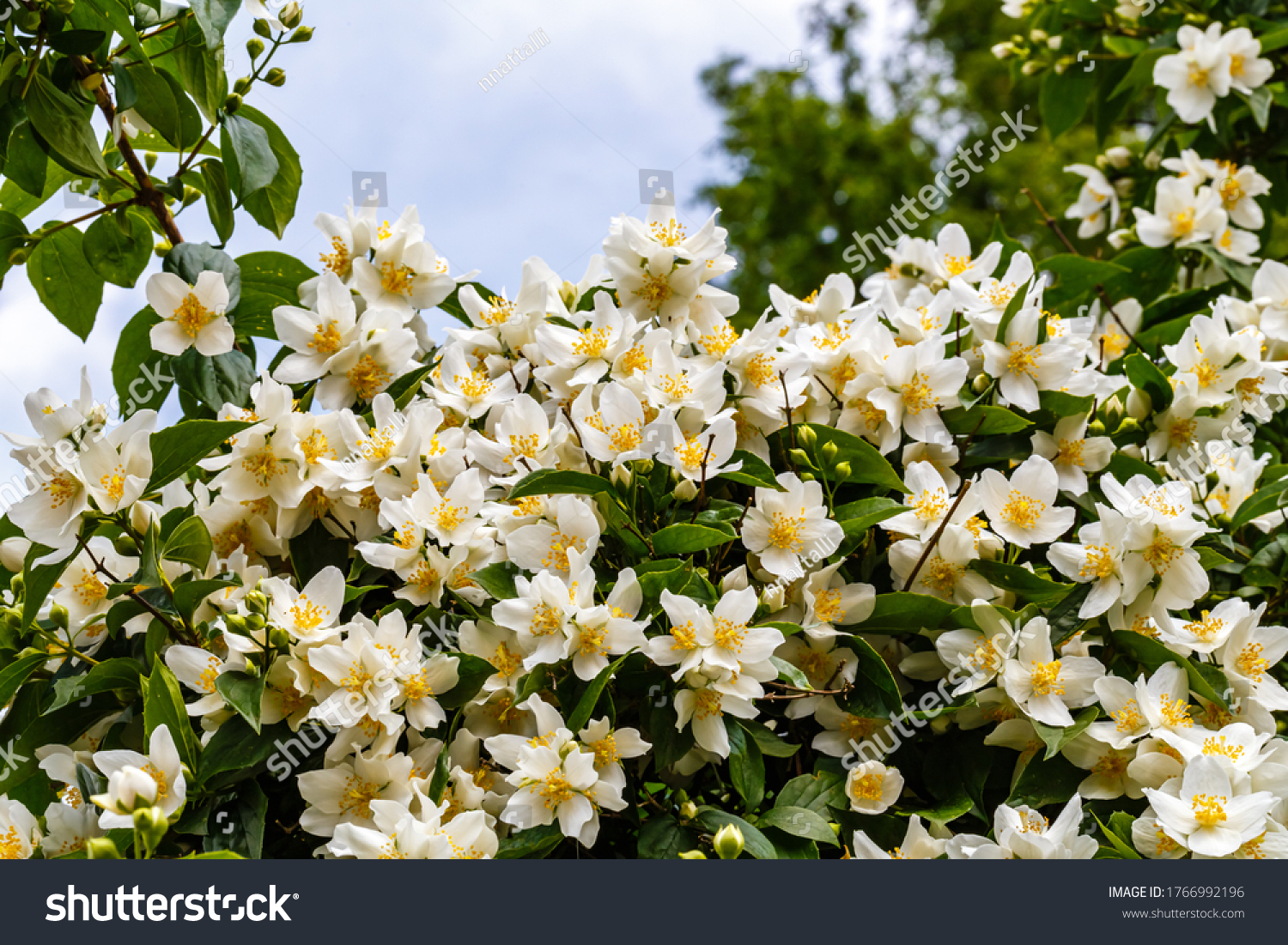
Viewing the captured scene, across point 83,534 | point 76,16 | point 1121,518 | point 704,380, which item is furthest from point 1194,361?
point 76,16

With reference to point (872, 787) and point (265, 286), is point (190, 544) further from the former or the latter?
point (872, 787)

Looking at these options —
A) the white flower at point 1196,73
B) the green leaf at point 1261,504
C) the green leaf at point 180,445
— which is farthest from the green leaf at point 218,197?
the white flower at point 1196,73

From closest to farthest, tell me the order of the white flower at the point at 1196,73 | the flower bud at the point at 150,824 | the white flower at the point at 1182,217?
the flower bud at the point at 150,824, the white flower at the point at 1182,217, the white flower at the point at 1196,73

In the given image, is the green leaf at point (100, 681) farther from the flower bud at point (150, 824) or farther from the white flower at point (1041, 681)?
the white flower at point (1041, 681)

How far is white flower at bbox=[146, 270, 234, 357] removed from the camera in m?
1.57

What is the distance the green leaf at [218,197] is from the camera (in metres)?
1.69

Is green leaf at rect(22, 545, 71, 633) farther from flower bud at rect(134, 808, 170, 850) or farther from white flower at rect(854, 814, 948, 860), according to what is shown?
white flower at rect(854, 814, 948, 860)

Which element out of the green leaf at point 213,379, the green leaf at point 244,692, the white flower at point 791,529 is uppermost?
the green leaf at point 213,379

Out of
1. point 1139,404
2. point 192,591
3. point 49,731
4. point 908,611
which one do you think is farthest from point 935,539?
point 49,731

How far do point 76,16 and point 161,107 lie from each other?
0.59 ft

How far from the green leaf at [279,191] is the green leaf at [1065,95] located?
2296 millimetres

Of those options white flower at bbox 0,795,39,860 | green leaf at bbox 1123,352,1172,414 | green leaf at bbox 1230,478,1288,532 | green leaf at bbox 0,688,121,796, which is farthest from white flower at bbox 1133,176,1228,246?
white flower at bbox 0,795,39,860

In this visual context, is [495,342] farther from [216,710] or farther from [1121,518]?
[1121,518]

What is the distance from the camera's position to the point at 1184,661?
1373 millimetres
